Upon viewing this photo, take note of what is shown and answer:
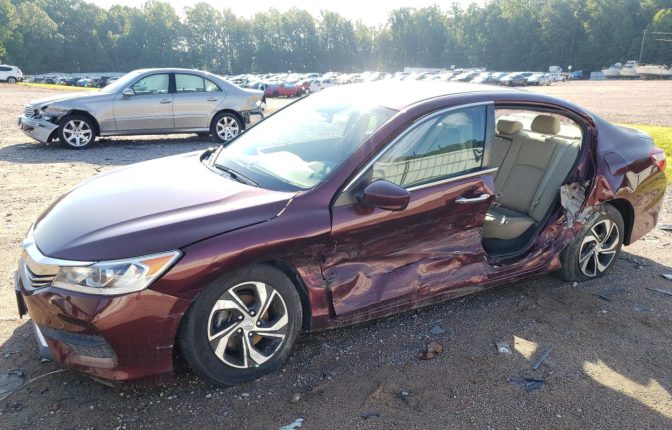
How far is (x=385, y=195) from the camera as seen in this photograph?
3.03m

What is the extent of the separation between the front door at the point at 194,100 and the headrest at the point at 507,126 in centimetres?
812

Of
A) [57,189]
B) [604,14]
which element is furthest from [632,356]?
[604,14]

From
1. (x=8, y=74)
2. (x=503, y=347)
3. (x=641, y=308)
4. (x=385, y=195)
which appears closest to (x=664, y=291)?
(x=641, y=308)

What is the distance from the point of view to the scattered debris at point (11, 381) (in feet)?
9.55

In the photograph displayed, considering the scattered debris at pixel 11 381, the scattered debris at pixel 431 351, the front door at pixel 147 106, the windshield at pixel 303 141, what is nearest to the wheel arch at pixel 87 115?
the front door at pixel 147 106

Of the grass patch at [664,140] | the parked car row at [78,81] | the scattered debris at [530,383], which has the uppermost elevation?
the grass patch at [664,140]

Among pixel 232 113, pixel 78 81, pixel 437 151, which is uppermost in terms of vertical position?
pixel 437 151

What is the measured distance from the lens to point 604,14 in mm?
101688

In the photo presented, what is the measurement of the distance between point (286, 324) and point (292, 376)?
1.08 ft

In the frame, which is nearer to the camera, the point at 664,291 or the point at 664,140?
the point at 664,291

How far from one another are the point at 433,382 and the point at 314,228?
45.5 inches

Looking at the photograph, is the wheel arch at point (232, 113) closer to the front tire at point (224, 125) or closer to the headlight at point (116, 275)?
the front tire at point (224, 125)

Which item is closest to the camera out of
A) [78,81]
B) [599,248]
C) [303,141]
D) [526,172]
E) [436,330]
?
[436,330]

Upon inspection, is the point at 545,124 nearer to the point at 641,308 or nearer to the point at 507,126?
the point at 507,126
